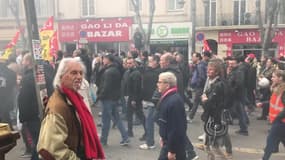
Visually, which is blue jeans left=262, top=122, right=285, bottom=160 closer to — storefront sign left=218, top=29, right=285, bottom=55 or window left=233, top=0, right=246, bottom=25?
storefront sign left=218, top=29, right=285, bottom=55

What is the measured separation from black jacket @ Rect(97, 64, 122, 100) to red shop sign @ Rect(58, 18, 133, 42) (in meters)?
20.6

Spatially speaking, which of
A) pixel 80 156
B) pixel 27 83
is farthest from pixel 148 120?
pixel 80 156

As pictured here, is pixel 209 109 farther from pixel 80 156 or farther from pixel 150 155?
pixel 80 156

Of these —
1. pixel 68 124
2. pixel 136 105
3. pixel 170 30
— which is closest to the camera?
pixel 68 124

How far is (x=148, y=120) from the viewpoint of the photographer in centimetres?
714

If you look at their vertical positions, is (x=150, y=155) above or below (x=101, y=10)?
below

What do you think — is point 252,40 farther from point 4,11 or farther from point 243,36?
point 4,11

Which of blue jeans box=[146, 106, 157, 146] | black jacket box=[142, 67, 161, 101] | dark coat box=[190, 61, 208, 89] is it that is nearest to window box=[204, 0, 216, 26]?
dark coat box=[190, 61, 208, 89]

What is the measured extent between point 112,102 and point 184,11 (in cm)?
2109

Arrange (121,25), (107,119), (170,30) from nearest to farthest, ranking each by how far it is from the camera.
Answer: (107,119) < (170,30) < (121,25)

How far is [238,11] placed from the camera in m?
26.8

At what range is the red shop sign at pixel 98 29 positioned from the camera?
28.2 m

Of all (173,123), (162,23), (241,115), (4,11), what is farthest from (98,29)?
(173,123)

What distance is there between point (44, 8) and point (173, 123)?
27.4 metres
